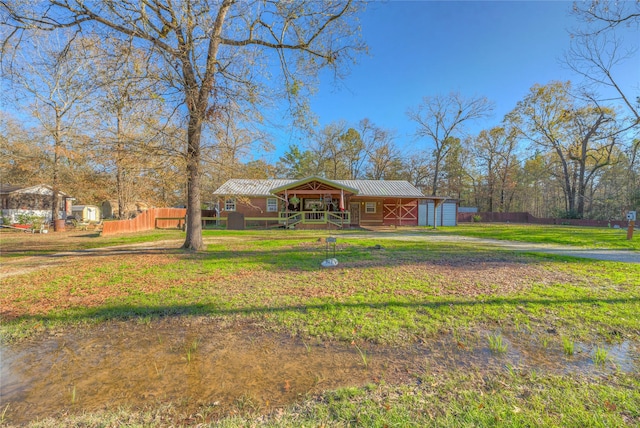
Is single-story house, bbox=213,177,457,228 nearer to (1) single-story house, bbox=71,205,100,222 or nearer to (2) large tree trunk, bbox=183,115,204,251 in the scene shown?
(2) large tree trunk, bbox=183,115,204,251

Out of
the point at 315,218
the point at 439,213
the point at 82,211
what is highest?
the point at 439,213

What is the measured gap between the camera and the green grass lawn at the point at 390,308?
6.77 ft

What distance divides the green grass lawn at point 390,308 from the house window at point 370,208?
51.2ft

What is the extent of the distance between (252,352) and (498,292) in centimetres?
444

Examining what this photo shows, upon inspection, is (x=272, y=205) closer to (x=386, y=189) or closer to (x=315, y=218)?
(x=315, y=218)

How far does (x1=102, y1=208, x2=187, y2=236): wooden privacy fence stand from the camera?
1577 centimetres

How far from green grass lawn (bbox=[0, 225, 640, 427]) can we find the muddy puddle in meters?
0.17

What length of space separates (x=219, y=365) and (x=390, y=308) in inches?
101

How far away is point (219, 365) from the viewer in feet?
9.37

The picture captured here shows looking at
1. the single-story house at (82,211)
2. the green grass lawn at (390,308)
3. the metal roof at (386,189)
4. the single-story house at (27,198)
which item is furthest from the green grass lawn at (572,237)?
the single-story house at (82,211)

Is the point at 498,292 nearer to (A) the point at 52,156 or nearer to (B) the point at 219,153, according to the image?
(B) the point at 219,153

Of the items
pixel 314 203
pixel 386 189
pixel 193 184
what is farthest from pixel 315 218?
pixel 193 184

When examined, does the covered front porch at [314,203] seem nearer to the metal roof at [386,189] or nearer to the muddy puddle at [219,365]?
the metal roof at [386,189]

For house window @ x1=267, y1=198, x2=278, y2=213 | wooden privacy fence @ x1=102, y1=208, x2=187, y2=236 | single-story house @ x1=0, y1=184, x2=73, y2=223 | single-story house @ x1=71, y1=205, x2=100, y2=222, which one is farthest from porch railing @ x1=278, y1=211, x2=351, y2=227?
single-story house @ x1=71, y1=205, x2=100, y2=222
